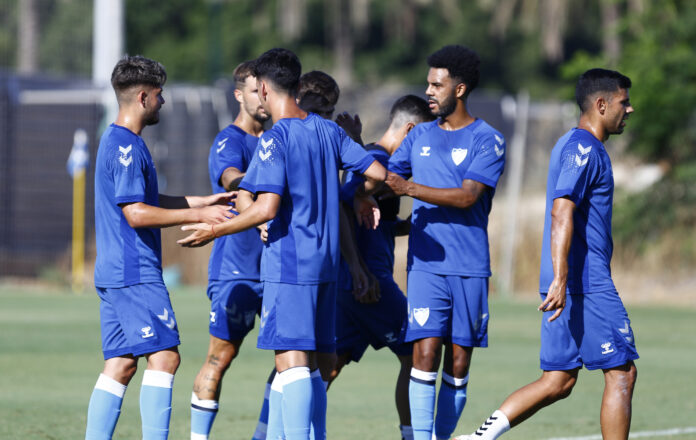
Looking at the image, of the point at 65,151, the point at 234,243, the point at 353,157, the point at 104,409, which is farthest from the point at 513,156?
the point at 104,409

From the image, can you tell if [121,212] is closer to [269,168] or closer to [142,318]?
[142,318]

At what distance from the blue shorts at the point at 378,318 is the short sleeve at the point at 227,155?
1.15m

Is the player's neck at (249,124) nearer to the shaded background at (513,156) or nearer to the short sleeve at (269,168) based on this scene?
the short sleeve at (269,168)

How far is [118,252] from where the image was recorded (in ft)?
21.3

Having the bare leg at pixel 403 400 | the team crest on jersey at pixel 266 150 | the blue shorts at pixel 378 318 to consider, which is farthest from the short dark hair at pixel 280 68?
the bare leg at pixel 403 400

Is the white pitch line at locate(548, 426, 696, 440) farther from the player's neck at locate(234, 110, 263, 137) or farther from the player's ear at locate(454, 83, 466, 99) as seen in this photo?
the player's neck at locate(234, 110, 263, 137)

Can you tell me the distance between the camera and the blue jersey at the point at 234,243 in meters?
7.65

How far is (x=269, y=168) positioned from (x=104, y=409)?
1.65 metres

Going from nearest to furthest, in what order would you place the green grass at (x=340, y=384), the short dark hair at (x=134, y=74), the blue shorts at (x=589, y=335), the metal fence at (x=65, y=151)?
1. the short dark hair at (x=134, y=74)
2. the blue shorts at (x=589, y=335)
3. the green grass at (x=340, y=384)
4. the metal fence at (x=65, y=151)

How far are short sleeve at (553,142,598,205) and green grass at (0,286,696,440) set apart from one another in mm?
2369

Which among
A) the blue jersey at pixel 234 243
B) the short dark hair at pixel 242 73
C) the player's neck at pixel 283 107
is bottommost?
the blue jersey at pixel 234 243

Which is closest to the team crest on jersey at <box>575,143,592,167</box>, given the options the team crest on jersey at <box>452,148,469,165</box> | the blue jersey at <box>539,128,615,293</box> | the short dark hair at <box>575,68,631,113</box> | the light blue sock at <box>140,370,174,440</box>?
the blue jersey at <box>539,128,615,293</box>

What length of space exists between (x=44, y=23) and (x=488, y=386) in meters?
43.8

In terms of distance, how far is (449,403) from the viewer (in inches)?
293
